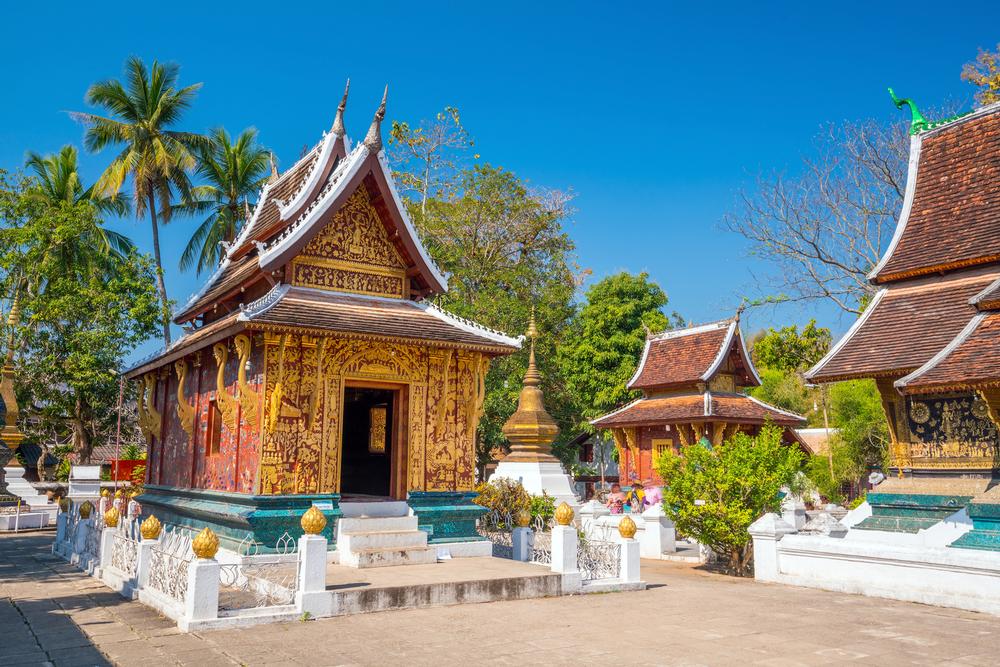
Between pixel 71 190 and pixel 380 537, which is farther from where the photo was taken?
pixel 71 190

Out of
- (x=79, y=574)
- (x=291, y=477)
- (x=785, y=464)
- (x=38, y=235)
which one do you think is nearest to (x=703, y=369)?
(x=785, y=464)

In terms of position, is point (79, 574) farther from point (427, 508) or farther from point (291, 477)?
point (427, 508)

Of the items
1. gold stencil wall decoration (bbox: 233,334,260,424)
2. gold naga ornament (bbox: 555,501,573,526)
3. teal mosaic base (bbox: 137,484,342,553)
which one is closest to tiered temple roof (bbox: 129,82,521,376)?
gold stencil wall decoration (bbox: 233,334,260,424)

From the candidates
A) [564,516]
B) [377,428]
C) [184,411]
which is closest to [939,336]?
[564,516]

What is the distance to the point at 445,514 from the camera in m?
11.9

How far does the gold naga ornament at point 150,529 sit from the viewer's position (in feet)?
29.7

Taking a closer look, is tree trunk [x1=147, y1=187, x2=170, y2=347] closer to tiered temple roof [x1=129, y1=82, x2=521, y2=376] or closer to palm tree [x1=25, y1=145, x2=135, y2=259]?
palm tree [x1=25, y1=145, x2=135, y2=259]

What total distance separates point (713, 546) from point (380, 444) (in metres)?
6.46

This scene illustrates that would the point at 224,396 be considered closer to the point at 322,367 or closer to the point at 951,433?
the point at 322,367

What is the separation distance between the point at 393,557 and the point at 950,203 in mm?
11619

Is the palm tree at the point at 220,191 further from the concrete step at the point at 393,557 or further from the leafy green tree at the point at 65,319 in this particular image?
the concrete step at the point at 393,557

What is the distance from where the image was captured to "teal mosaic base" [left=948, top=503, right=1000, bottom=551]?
34.4ft

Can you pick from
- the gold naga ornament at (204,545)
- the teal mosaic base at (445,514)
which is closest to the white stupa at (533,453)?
the teal mosaic base at (445,514)

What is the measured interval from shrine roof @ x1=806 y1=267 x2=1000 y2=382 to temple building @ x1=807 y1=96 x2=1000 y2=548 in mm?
19
